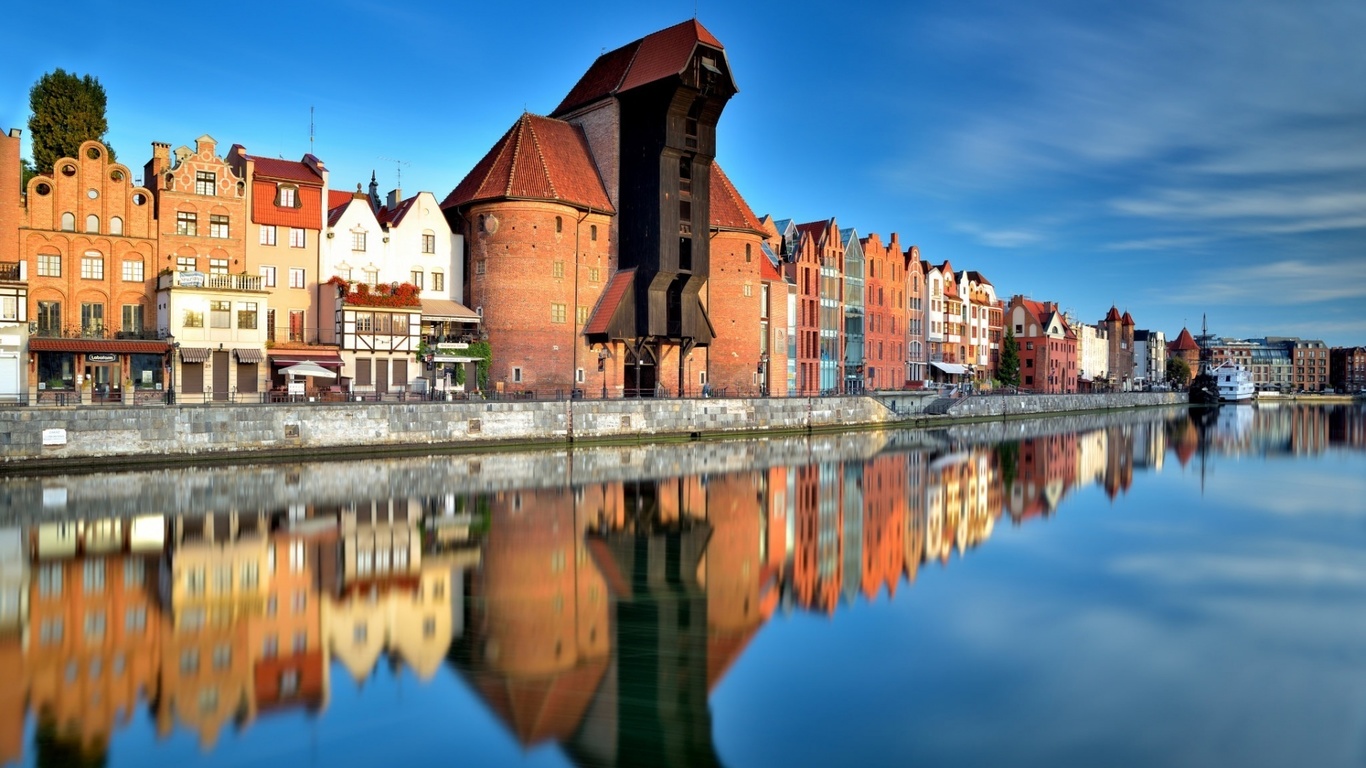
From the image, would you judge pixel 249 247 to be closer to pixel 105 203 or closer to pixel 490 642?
pixel 105 203

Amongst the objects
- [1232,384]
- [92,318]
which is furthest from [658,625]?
[1232,384]

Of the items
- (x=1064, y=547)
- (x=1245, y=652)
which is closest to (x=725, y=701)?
(x=1245, y=652)

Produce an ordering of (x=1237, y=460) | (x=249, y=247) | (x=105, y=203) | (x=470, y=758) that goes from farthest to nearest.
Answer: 1. (x=1237, y=460)
2. (x=249, y=247)
3. (x=105, y=203)
4. (x=470, y=758)

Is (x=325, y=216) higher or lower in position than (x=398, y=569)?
higher

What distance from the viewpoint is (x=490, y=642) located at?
48.2 ft

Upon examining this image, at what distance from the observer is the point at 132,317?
42000 millimetres

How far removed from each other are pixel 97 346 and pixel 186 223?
729 cm

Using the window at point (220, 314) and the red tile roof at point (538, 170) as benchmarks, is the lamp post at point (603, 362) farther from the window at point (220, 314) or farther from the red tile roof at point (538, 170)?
the window at point (220, 314)

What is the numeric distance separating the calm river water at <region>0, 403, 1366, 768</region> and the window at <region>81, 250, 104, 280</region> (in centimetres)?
1436

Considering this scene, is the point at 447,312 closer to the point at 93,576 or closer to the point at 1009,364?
the point at 93,576

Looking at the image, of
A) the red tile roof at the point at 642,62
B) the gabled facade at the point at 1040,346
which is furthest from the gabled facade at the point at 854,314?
the gabled facade at the point at 1040,346

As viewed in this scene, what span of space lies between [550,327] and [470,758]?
134ft

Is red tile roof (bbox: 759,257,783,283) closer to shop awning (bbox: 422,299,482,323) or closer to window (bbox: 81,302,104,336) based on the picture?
shop awning (bbox: 422,299,482,323)

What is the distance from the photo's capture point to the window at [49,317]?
1574 inches
